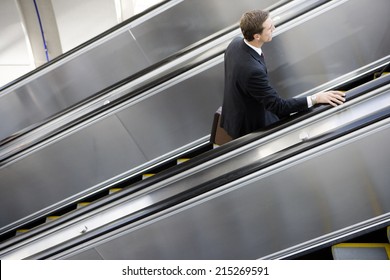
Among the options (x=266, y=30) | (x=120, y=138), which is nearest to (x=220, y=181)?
(x=266, y=30)

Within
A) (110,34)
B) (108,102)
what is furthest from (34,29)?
(108,102)

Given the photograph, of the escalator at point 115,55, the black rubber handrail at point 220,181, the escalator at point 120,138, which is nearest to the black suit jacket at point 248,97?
the black rubber handrail at point 220,181

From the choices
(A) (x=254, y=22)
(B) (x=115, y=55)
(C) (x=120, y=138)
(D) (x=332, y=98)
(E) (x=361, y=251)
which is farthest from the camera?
(B) (x=115, y=55)

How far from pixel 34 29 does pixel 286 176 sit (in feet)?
17.5

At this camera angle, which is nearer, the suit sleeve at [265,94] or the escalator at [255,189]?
the escalator at [255,189]

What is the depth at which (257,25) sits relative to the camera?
2303 millimetres

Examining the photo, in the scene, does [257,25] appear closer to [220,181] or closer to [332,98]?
A: [332,98]

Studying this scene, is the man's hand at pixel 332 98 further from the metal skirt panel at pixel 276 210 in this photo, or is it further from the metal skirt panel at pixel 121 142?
the metal skirt panel at pixel 121 142

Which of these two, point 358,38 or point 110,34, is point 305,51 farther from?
point 110,34

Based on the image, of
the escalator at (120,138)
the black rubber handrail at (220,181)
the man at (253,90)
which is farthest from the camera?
the escalator at (120,138)

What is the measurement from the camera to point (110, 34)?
4242mm

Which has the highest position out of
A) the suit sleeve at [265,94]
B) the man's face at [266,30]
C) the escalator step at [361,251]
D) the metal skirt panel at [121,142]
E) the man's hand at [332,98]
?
the metal skirt panel at [121,142]

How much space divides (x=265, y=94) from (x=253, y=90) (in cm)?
7

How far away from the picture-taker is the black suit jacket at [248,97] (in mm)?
2312
